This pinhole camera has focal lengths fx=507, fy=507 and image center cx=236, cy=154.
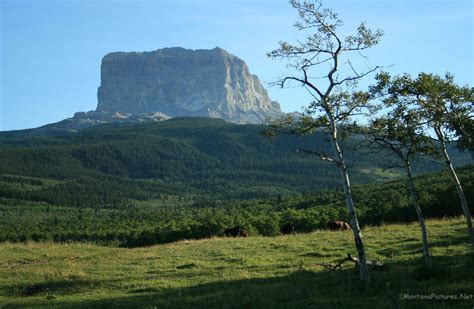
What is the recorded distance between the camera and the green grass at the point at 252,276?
55.7 ft

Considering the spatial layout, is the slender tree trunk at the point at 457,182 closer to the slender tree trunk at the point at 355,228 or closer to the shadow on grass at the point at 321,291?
the shadow on grass at the point at 321,291

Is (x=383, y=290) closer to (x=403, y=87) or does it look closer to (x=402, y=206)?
(x=403, y=87)

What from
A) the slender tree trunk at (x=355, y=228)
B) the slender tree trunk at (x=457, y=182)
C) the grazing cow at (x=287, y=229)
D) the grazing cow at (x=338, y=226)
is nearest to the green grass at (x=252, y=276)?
the slender tree trunk at (x=355, y=228)

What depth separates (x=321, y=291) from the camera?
1789cm

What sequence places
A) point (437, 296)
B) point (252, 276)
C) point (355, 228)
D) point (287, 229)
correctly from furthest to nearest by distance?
point (287, 229) → point (252, 276) → point (355, 228) → point (437, 296)

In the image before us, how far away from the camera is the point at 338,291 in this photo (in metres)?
17.5

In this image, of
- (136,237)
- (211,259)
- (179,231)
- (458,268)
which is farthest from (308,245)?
(136,237)

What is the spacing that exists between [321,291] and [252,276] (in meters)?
6.61

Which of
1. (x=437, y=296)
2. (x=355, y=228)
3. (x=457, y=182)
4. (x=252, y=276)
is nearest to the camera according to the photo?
(x=437, y=296)

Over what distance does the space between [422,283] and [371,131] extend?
7.72 m

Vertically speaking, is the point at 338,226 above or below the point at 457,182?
below

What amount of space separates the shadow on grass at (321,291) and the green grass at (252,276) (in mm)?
36

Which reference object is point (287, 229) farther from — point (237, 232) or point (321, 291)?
point (321, 291)

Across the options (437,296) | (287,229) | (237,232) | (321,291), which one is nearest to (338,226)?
(287,229)
